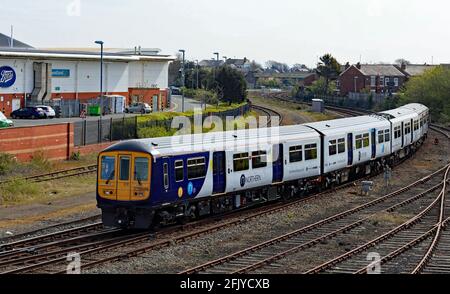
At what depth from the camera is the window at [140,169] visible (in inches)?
794

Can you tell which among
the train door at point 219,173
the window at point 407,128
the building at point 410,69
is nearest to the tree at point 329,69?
the building at point 410,69

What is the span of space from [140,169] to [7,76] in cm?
4133

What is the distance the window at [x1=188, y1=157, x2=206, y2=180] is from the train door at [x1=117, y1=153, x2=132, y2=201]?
2029 millimetres

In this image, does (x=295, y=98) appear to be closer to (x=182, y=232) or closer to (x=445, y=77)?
(x=445, y=77)

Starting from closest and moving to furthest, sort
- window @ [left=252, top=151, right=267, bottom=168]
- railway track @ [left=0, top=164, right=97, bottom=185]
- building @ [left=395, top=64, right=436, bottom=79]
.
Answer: window @ [left=252, top=151, right=267, bottom=168], railway track @ [left=0, top=164, right=97, bottom=185], building @ [left=395, top=64, right=436, bottom=79]

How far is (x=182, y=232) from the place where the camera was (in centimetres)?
2125

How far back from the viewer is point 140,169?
2022 cm

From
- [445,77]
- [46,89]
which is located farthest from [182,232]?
[445,77]

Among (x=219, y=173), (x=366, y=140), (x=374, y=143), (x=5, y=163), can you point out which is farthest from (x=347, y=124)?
(x=5, y=163)

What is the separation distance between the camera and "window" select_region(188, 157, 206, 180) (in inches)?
854

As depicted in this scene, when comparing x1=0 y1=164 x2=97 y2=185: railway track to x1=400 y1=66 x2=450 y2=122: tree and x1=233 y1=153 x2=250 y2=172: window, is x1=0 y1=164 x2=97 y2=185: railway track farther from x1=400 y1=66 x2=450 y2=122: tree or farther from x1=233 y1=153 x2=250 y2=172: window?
x1=400 y1=66 x2=450 y2=122: tree

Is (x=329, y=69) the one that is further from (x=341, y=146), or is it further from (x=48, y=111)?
(x=341, y=146)

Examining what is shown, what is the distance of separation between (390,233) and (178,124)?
1226 inches

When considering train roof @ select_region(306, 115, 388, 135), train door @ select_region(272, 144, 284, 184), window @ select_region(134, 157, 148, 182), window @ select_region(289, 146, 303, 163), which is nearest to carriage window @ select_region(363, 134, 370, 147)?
train roof @ select_region(306, 115, 388, 135)
